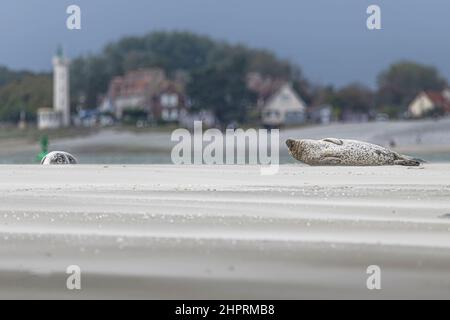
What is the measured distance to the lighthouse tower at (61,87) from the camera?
74.4m

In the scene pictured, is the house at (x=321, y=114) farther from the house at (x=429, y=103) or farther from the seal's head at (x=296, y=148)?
the seal's head at (x=296, y=148)

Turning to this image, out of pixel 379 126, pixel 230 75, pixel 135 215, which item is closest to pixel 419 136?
pixel 379 126

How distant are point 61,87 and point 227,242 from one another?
72114 mm

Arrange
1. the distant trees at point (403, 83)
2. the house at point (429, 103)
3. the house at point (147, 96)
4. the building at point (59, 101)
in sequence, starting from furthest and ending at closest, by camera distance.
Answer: the distant trees at point (403, 83), the house at point (429, 103), the building at point (59, 101), the house at point (147, 96)

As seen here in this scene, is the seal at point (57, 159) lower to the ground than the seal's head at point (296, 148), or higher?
lower

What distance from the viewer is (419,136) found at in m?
56.1

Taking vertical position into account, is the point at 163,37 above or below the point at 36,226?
above

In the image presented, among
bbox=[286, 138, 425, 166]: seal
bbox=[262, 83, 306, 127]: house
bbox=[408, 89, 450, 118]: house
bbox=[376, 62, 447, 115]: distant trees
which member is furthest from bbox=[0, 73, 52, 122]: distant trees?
bbox=[286, 138, 425, 166]: seal

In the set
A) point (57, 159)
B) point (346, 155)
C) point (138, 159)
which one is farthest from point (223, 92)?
point (346, 155)

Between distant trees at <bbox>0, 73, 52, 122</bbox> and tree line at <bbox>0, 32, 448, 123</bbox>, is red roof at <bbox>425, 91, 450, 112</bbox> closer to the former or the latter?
tree line at <bbox>0, 32, 448, 123</bbox>

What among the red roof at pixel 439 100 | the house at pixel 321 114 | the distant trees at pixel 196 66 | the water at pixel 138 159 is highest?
the distant trees at pixel 196 66

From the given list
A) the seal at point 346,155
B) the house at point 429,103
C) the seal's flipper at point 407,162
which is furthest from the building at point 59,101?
the seal's flipper at point 407,162

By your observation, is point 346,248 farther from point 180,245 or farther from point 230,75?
point 230,75

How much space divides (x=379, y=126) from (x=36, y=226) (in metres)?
54.4
